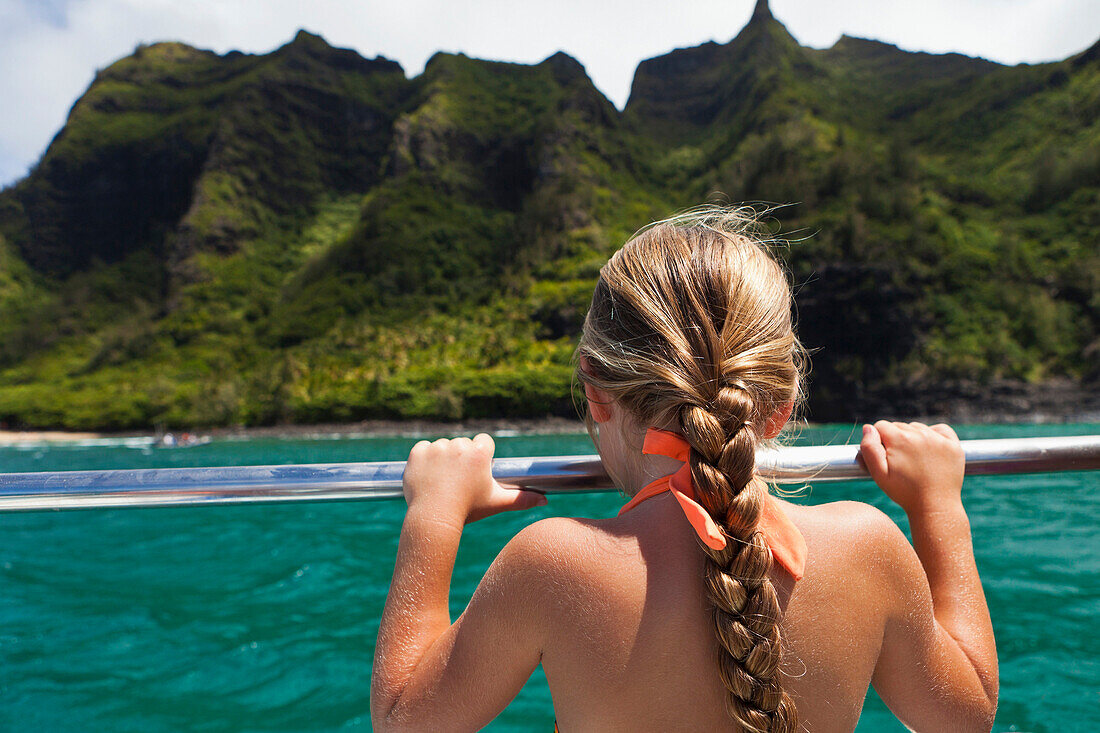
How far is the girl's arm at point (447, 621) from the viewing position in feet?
2.32

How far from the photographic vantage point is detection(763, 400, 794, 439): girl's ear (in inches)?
31.3

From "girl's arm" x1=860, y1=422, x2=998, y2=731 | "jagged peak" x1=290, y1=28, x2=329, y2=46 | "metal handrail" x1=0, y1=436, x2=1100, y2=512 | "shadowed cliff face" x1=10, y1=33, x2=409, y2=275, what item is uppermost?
"jagged peak" x1=290, y1=28, x2=329, y2=46

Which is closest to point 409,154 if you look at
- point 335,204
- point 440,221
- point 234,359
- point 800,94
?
point 440,221

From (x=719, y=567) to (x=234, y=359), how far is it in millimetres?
79743

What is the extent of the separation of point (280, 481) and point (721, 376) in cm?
73

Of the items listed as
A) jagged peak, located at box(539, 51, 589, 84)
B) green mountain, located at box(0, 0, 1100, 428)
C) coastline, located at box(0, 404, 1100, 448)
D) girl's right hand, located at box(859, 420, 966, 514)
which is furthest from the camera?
jagged peak, located at box(539, 51, 589, 84)

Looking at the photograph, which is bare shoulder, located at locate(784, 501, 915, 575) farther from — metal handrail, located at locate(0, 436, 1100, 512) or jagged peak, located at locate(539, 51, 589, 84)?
jagged peak, located at locate(539, 51, 589, 84)

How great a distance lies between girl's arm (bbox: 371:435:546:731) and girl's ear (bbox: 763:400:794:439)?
38cm

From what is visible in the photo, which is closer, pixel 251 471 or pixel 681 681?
pixel 681 681

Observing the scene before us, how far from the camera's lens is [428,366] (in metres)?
58.5

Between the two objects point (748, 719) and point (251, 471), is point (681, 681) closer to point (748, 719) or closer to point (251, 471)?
point (748, 719)

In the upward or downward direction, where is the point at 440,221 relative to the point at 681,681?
upward

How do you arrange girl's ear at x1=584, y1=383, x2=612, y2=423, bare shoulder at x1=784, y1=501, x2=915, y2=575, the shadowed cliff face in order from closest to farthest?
bare shoulder at x1=784, y1=501, x2=915, y2=575 < girl's ear at x1=584, y1=383, x2=612, y2=423 < the shadowed cliff face

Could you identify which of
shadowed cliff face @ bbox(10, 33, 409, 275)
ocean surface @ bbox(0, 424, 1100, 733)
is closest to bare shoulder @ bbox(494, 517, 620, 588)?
ocean surface @ bbox(0, 424, 1100, 733)
